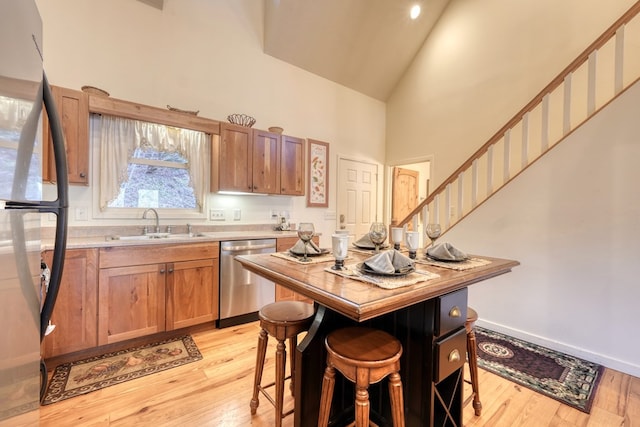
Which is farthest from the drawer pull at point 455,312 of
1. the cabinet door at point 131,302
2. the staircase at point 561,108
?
the cabinet door at point 131,302

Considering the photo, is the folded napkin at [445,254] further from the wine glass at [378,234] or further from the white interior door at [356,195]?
the white interior door at [356,195]

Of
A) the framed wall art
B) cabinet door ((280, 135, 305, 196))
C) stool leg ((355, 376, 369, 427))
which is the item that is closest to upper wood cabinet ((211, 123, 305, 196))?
cabinet door ((280, 135, 305, 196))

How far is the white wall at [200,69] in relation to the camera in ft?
8.20

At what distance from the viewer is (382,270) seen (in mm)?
1128

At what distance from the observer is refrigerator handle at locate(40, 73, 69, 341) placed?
84cm

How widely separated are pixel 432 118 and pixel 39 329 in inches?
188

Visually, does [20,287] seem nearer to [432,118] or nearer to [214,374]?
[214,374]

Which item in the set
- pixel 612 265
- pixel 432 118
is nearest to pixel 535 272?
pixel 612 265

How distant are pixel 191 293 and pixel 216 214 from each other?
1.02 meters

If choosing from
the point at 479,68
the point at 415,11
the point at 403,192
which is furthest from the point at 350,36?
the point at 403,192

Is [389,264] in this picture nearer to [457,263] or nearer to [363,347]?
[363,347]

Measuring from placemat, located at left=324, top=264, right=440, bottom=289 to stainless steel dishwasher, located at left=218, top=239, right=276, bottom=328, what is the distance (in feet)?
5.17

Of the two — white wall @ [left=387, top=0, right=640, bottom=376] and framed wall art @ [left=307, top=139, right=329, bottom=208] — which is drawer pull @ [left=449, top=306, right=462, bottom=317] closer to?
white wall @ [left=387, top=0, right=640, bottom=376]

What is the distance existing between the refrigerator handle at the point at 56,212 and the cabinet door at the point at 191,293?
1.63 metres
